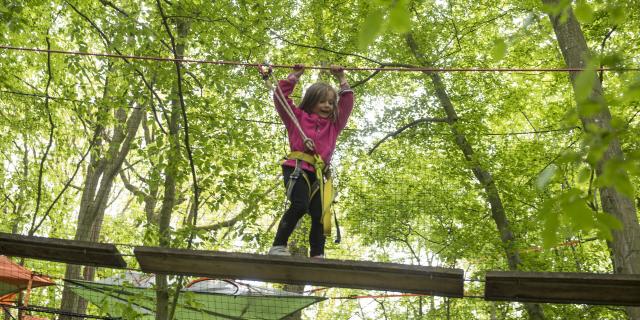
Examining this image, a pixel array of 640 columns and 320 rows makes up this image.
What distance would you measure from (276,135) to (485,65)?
2696 millimetres

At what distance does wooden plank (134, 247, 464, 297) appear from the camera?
3.34m

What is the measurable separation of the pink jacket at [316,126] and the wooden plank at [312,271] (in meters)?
0.52

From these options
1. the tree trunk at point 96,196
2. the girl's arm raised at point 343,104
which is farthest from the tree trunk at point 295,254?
the girl's arm raised at point 343,104

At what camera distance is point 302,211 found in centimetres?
361

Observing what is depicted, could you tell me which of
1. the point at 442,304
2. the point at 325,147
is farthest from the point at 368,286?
the point at 442,304

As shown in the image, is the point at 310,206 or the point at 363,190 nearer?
the point at 310,206

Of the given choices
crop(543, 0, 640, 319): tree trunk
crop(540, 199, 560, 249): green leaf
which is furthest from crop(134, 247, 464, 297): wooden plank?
crop(540, 199, 560, 249): green leaf

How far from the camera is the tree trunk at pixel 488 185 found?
689 centimetres

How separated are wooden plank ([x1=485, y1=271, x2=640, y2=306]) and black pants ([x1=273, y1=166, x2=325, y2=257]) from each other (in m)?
0.88

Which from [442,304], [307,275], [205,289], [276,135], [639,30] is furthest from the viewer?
[442,304]

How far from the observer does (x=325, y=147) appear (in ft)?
11.9

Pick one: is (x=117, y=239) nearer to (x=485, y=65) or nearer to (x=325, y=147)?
(x=485, y=65)

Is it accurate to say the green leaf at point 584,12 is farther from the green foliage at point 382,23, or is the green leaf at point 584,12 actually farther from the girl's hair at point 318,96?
the girl's hair at point 318,96

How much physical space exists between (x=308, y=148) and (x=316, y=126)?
0.20 metres
